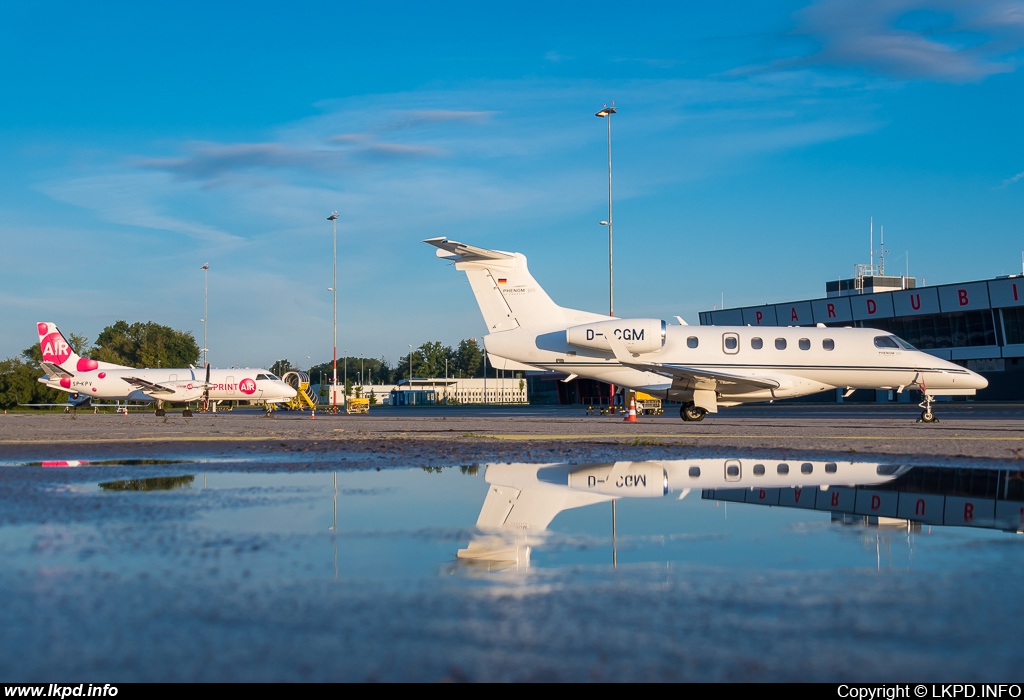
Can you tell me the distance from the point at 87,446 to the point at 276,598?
48.2ft

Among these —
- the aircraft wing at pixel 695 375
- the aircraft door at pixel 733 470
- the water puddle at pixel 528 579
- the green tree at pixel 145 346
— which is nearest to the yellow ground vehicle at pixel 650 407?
the aircraft wing at pixel 695 375

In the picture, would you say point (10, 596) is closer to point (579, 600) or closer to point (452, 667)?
point (452, 667)

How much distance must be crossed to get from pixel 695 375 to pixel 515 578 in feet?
77.8

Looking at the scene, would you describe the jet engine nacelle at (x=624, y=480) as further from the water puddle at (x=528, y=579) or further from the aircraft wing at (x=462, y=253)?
the aircraft wing at (x=462, y=253)

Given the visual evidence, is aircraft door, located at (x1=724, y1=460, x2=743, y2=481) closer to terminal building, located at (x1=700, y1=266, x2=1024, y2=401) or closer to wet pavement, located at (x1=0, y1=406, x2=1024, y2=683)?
wet pavement, located at (x1=0, y1=406, x2=1024, y2=683)

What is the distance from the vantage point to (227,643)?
3631 millimetres

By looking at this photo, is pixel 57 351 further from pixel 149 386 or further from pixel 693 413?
pixel 693 413

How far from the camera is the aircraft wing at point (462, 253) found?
2761 cm

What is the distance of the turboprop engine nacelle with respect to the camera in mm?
28453

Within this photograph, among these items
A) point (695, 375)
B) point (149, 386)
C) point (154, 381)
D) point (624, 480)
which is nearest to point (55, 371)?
point (154, 381)

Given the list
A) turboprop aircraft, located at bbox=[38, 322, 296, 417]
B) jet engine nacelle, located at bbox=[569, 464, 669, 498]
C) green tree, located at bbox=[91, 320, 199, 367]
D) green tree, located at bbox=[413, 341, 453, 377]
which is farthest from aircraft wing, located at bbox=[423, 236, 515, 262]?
green tree, located at bbox=[413, 341, 453, 377]

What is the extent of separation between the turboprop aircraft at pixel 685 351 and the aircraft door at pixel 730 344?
0.11 feet

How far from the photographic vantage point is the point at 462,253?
28484 mm
